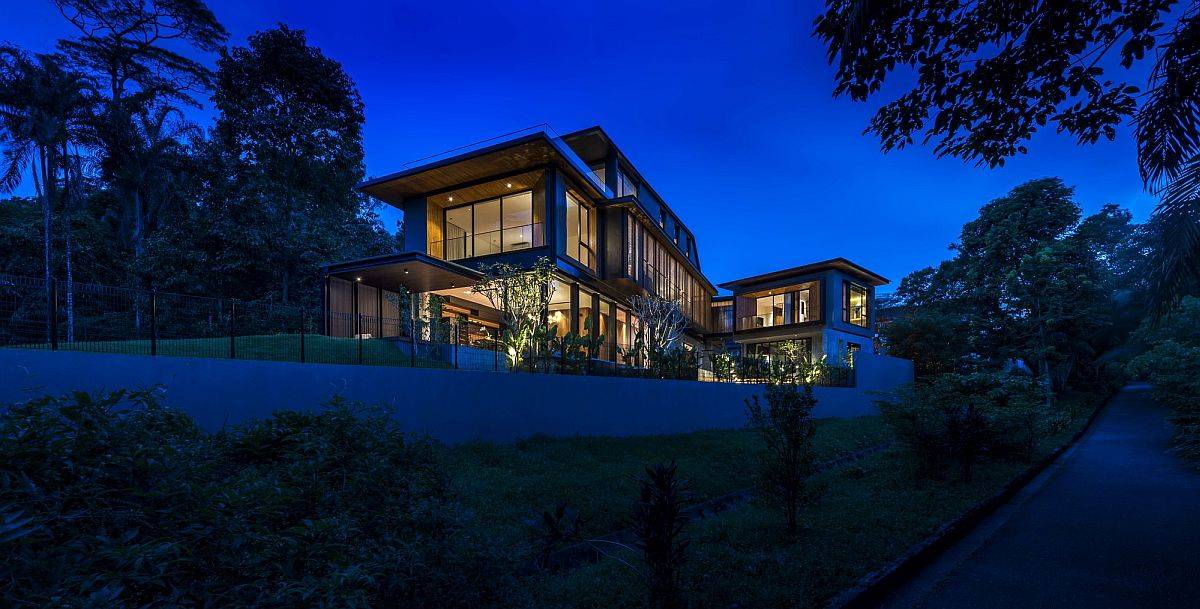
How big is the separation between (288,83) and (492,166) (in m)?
22.6

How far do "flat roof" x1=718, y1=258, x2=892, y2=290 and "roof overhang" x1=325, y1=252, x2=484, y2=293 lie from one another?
19.6 metres

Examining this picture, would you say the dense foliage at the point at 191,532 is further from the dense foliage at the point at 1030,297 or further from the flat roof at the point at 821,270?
the flat roof at the point at 821,270

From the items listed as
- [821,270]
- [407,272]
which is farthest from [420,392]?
[821,270]

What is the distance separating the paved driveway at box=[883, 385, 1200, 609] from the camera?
14.0 ft

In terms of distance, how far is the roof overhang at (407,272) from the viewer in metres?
15.8

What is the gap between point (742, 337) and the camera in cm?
3409

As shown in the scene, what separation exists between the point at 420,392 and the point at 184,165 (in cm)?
2950

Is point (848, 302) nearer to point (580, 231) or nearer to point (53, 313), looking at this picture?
point (580, 231)

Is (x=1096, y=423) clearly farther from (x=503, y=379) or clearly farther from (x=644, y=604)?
(x=644, y=604)

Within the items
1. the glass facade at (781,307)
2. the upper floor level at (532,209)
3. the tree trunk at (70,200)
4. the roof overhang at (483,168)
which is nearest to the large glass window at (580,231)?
the upper floor level at (532,209)

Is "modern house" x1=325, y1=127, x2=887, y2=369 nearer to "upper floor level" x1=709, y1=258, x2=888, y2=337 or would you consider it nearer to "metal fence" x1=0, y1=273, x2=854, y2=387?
"metal fence" x1=0, y1=273, x2=854, y2=387

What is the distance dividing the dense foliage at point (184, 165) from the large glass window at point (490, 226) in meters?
9.39

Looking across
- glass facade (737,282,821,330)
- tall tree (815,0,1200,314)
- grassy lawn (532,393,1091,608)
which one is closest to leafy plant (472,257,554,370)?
grassy lawn (532,393,1091,608)

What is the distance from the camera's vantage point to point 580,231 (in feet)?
65.4
